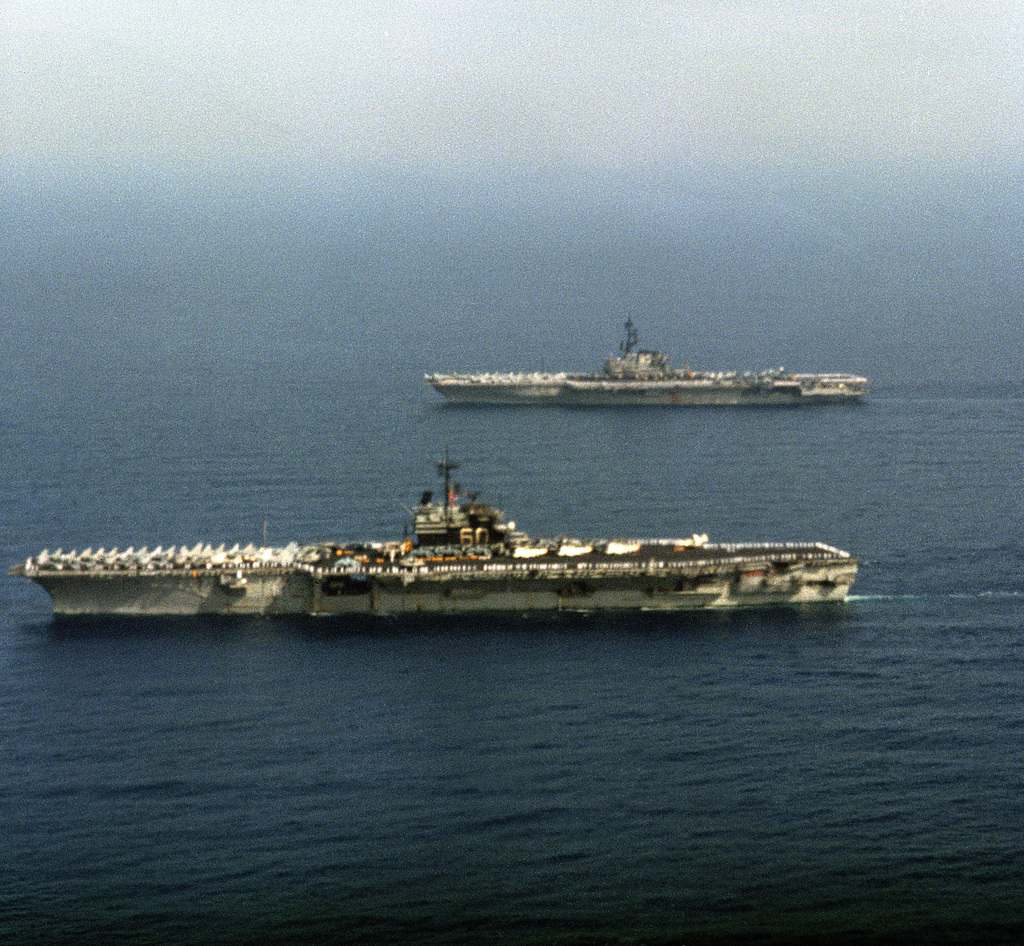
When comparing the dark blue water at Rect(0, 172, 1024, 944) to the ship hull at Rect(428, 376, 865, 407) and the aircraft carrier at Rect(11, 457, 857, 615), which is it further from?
the ship hull at Rect(428, 376, 865, 407)

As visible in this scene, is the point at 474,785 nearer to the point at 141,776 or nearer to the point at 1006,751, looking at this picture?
the point at 141,776

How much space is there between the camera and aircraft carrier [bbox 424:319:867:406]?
443 feet

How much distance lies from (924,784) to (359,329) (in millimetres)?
145080

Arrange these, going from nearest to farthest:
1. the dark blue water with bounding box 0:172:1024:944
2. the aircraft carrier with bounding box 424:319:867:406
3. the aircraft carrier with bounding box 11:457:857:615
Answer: the dark blue water with bounding box 0:172:1024:944
the aircraft carrier with bounding box 11:457:857:615
the aircraft carrier with bounding box 424:319:867:406

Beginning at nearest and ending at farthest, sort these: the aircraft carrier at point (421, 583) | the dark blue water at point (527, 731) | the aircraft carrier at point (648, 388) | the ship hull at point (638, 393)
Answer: the dark blue water at point (527, 731)
the aircraft carrier at point (421, 583)
the ship hull at point (638, 393)
the aircraft carrier at point (648, 388)

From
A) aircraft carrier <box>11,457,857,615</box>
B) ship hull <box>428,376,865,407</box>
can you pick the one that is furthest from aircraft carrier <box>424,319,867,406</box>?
aircraft carrier <box>11,457,857,615</box>

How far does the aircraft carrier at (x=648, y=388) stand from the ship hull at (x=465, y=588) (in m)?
64.9

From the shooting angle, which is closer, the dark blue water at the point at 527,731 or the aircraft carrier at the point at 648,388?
the dark blue water at the point at 527,731

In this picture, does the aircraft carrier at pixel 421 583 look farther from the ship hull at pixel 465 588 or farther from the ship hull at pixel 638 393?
the ship hull at pixel 638 393

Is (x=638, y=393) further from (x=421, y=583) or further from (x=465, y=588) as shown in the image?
(x=421, y=583)

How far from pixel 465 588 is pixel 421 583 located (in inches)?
71.2

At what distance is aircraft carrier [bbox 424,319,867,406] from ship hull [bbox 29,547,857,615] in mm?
64862

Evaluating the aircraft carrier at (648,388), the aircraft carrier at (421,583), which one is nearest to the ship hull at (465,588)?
the aircraft carrier at (421,583)

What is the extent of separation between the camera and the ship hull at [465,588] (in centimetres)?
6956
